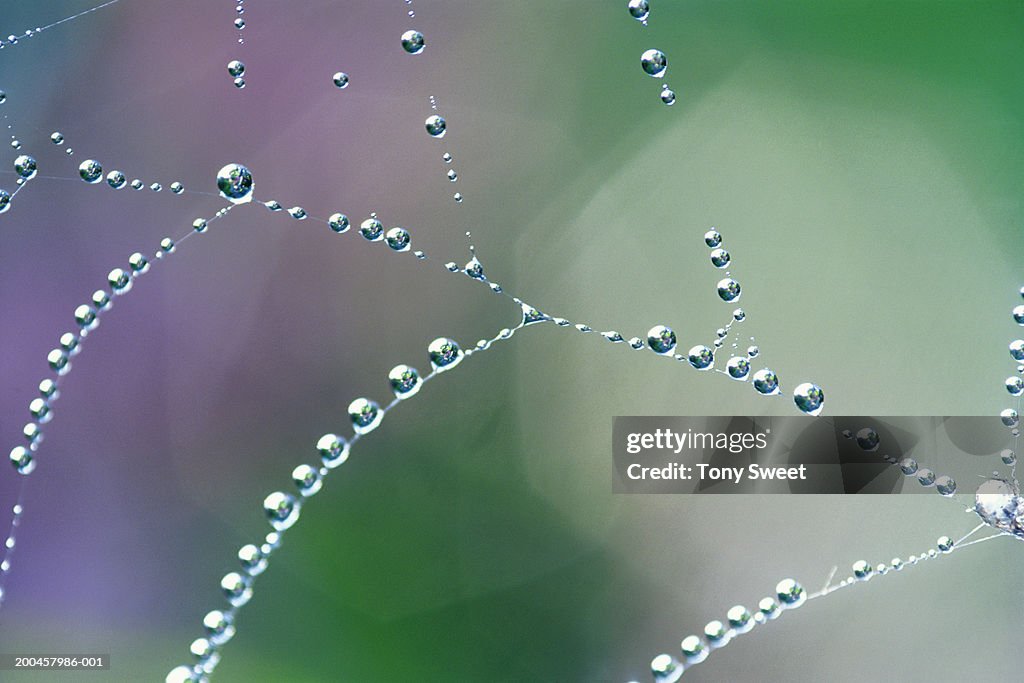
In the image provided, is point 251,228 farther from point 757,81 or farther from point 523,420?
point 757,81

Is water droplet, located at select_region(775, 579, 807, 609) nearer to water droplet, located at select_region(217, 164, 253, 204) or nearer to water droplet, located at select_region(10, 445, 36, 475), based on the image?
water droplet, located at select_region(217, 164, 253, 204)

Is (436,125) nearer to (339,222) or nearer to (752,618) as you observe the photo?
(339,222)

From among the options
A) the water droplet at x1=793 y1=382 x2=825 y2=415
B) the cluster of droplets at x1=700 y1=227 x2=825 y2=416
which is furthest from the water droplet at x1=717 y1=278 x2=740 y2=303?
the water droplet at x1=793 y1=382 x2=825 y2=415

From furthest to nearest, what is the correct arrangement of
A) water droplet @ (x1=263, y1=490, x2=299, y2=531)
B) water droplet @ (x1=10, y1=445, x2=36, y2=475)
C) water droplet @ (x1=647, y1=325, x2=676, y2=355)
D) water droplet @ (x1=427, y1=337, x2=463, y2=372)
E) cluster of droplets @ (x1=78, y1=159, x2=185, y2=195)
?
cluster of droplets @ (x1=78, y1=159, x2=185, y2=195), water droplet @ (x1=10, y1=445, x2=36, y2=475), water droplet @ (x1=647, y1=325, x2=676, y2=355), water droplet @ (x1=427, y1=337, x2=463, y2=372), water droplet @ (x1=263, y1=490, x2=299, y2=531)

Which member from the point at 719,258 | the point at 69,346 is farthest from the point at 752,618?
the point at 69,346

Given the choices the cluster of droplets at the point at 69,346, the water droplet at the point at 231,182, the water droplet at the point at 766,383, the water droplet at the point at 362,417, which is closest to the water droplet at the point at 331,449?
the water droplet at the point at 362,417

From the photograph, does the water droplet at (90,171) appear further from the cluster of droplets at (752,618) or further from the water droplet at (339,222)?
the cluster of droplets at (752,618)
